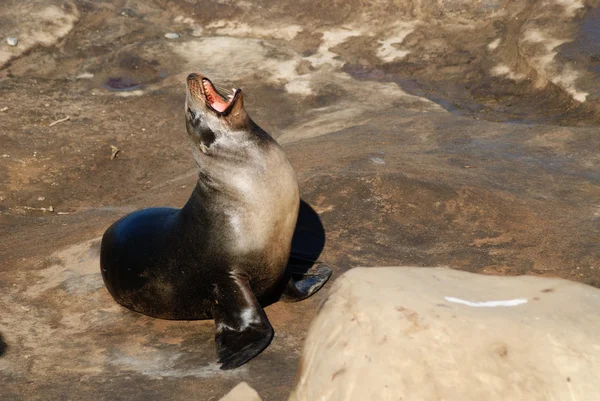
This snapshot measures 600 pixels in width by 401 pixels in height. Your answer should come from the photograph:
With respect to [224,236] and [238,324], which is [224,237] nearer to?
[224,236]

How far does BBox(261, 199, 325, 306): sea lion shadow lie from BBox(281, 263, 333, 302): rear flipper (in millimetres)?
36

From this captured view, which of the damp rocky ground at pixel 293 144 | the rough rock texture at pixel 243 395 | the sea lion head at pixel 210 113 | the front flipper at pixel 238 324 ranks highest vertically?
the sea lion head at pixel 210 113

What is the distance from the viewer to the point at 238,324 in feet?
19.3

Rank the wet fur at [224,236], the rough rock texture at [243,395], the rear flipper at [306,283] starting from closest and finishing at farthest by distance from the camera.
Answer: the rough rock texture at [243,395] < the wet fur at [224,236] < the rear flipper at [306,283]

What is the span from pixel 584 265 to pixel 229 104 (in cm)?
313

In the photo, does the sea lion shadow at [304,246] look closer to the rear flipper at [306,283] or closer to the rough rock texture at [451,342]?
the rear flipper at [306,283]

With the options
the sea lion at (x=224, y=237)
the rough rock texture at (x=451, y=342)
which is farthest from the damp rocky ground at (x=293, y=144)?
the rough rock texture at (x=451, y=342)

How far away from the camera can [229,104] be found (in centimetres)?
619

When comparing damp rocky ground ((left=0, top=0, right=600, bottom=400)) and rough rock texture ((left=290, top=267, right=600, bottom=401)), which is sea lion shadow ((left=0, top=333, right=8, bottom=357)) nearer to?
damp rocky ground ((left=0, top=0, right=600, bottom=400))

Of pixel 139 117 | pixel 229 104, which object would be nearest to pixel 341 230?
pixel 229 104

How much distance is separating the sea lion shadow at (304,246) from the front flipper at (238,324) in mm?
504

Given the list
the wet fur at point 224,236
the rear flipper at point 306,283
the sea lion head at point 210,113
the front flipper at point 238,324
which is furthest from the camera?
the rear flipper at point 306,283

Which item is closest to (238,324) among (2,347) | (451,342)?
(2,347)

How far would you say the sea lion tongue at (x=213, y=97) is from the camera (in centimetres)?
636
